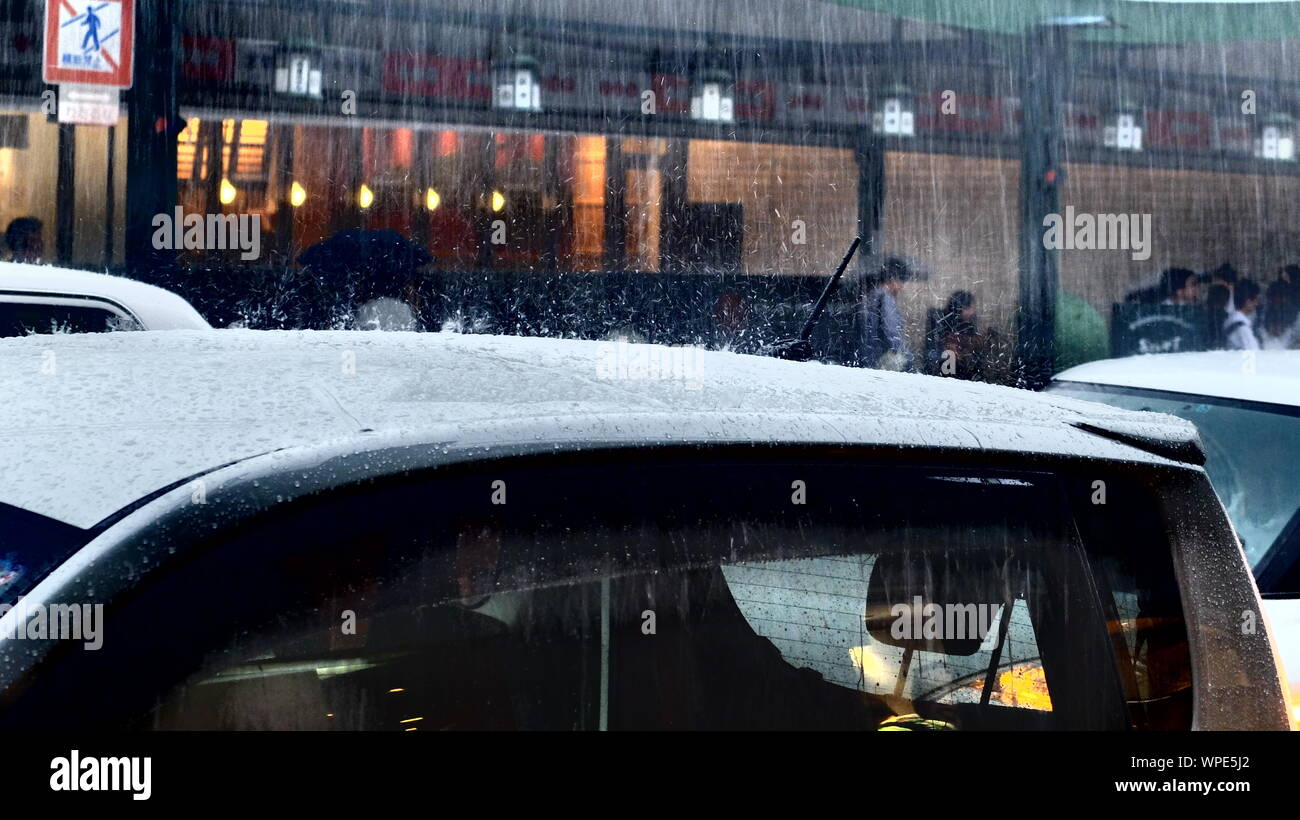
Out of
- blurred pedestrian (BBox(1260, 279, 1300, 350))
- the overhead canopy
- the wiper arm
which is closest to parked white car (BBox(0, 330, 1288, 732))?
the wiper arm

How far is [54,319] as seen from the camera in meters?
3.19

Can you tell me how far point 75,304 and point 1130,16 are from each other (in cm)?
897

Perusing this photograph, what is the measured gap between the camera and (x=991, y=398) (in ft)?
4.84

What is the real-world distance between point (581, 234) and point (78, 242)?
297 cm

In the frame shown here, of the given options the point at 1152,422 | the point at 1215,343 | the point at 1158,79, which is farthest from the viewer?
the point at 1215,343

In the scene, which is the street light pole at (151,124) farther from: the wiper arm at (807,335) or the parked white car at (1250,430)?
the parked white car at (1250,430)

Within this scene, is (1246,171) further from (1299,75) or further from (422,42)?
(422,42)

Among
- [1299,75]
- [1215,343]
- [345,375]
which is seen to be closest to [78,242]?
[345,375]

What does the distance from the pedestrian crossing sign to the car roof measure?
577cm

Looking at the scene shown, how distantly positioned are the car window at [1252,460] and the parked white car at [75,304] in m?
2.63

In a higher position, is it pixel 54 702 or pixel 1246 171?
pixel 1246 171

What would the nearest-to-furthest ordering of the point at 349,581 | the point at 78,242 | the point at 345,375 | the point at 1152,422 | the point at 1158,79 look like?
the point at 349,581 < the point at 345,375 < the point at 1152,422 < the point at 78,242 < the point at 1158,79

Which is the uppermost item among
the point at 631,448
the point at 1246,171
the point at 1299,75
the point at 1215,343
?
the point at 1299,75

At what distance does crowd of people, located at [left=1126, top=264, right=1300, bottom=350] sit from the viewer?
10.3 metres
